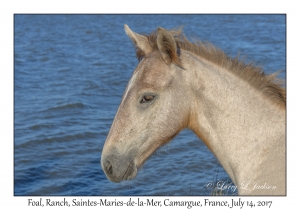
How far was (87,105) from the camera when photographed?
47.2 ft

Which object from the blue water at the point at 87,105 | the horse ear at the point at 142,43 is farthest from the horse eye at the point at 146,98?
the blue water at the point at 87,105

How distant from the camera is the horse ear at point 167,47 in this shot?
440cm

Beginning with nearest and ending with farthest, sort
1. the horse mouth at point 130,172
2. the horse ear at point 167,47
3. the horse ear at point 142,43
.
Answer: the horse ear at point 167,47, the horse mouth at point 130,172, the horse ear at point 142,43

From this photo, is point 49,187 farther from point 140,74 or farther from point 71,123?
point 140,74

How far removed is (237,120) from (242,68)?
1.78ft

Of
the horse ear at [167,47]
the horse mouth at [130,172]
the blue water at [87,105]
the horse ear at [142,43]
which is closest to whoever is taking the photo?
the horse ear at [167,47]

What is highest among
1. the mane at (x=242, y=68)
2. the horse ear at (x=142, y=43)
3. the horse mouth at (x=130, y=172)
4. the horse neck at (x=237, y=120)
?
the horse ear at (x=142, y=43)

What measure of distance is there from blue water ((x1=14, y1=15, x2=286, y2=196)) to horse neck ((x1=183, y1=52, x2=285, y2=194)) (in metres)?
0.58

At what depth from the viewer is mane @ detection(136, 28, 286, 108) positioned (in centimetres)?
461

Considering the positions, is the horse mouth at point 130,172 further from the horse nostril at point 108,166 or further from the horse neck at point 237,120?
the horse neck at point 237,120

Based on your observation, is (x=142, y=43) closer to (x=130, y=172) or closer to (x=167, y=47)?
(x=167, y=47)

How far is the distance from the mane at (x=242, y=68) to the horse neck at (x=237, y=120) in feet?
0.26

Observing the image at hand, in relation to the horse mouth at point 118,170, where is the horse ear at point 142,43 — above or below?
above

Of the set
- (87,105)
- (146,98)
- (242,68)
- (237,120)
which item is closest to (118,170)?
(146,98)
